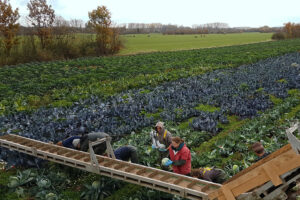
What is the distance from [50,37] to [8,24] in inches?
240

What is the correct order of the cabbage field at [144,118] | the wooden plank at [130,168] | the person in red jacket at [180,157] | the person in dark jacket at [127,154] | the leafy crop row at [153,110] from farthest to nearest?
the leafy crop row at [153,110] < the person in dark jacket at [127,154] < the cabbage field at [144,118] < the person in red jacket at [180,157] < the wooden plank at [130,168]

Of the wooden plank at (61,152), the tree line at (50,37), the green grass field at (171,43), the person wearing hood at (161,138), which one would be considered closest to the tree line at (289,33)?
the green grass field at (171,43)

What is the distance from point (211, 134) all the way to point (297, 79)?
32.3 feet

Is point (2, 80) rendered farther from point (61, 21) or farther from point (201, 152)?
point (61, 21)

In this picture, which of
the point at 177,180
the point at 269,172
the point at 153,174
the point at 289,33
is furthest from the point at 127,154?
the point at 289,33

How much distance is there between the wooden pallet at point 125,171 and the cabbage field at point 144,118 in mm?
485

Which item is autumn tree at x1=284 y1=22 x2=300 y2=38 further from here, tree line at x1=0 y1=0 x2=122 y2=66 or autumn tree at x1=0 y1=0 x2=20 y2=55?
autumn tree at x1=0 y1=0 x2=20 y2=55

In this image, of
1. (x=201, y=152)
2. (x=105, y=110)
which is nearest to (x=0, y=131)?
(x=105, y=110)

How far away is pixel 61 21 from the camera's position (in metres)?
46.6

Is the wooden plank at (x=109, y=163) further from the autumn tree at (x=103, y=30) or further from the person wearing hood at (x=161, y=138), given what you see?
the autumn tree at (x=103, y=30)

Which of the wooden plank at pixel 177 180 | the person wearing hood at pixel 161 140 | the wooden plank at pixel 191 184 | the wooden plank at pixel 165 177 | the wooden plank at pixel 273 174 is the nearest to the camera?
the wooden plank at pixel 273 174

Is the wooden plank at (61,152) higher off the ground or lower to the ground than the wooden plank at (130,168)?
lower

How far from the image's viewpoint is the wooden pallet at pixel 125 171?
15.1ft

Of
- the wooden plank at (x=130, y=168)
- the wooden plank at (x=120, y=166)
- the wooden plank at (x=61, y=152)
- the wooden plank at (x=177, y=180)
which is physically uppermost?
the wooden plank at (x=177, y=180)
